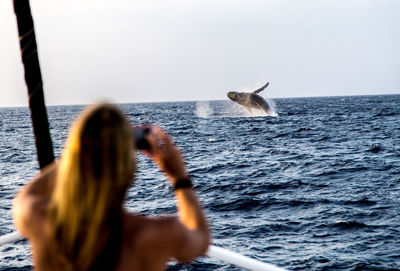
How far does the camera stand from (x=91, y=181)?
4.83 feet

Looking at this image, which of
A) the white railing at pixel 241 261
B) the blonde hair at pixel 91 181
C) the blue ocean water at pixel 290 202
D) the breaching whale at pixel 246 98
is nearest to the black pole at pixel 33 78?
the white railing at pixel 241 261

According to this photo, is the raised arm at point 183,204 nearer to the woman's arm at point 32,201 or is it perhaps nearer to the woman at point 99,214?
the woman at point 99,214

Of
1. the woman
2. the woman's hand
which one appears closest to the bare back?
the woman

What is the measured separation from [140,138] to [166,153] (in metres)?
0.09

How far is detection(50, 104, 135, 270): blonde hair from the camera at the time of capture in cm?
148

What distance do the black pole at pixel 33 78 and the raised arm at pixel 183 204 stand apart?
1.12 meters

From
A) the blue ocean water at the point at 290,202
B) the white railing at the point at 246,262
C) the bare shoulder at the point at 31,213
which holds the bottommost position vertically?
the blue ocean water at the point at 290,202

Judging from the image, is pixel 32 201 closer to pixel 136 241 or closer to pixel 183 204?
pixel 136 241

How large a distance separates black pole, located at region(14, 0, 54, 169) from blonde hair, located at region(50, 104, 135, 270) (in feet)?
3.90

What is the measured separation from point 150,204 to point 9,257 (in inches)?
226

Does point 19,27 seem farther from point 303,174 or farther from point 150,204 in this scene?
point 303,174

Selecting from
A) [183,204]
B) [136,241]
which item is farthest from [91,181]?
[183,204]

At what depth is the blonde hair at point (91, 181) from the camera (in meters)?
1.48

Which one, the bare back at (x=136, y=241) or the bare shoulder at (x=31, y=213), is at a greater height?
the bare shoulder at (x=31, y=213)
